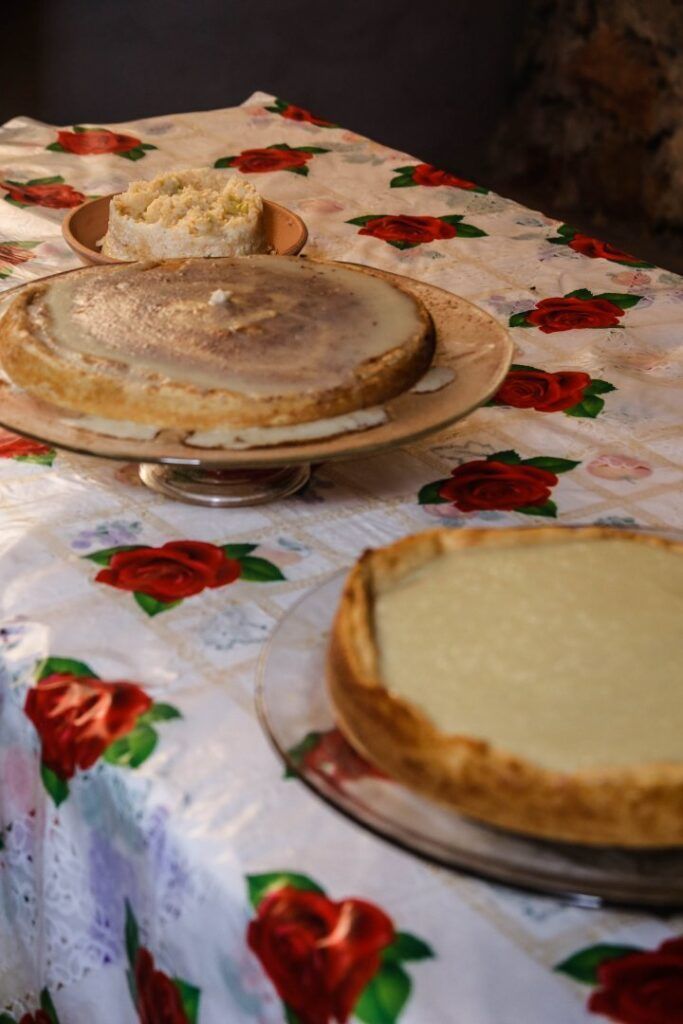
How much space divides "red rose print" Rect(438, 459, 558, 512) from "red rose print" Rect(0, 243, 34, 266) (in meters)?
0.64

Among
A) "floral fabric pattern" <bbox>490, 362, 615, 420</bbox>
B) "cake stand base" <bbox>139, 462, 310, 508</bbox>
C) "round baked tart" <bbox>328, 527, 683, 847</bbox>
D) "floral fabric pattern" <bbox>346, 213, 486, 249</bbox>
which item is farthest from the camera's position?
"floral fabric pattern" <bbox>346, 213, 486, 249</bbox>

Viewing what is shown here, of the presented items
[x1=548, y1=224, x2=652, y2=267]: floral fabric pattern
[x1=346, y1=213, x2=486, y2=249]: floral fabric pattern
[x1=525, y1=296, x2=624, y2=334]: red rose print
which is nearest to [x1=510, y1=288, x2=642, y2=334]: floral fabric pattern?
[x1=525, y1=296, x2=624, y2=334]: red rose print

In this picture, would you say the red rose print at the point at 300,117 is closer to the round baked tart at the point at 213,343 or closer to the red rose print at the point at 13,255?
the red rose print at the point at 13,255

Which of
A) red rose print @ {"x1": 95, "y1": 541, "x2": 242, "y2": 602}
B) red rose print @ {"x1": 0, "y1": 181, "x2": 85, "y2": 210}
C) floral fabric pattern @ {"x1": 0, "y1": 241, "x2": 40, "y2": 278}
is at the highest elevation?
red rose print @ {"x1": 0, "y1": 181, "x2": 85, "y2": 210}

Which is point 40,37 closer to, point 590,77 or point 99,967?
point 590,77

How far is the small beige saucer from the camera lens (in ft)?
4.25

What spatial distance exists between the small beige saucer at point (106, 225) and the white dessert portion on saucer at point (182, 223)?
0.09ft

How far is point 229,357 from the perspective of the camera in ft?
2.90

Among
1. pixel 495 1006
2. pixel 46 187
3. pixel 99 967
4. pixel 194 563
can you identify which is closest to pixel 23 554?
pixel 194 563

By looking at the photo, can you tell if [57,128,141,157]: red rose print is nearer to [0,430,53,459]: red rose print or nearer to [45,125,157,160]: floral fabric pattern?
[45,125,157,160]: floral fabric pattern

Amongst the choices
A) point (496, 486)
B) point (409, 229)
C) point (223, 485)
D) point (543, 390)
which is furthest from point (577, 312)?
point (223, 485)

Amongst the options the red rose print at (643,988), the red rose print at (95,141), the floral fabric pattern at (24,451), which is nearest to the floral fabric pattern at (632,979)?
the red rose print at (643,988)

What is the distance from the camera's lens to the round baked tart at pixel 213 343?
0.84 m

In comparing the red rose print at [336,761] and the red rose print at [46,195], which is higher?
the red rose print at [336,761]
